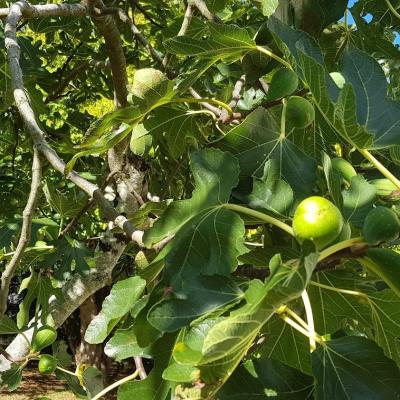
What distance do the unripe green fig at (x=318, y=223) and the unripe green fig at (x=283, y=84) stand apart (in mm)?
435

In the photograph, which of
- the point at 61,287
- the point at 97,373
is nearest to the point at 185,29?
the point at 61,287

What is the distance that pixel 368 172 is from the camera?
155 cm

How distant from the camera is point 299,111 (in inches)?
45.4

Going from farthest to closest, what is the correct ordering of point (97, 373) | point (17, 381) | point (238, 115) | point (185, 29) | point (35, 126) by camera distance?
point (185, 29), point (97, 373), point (17, 381), point (238, 115), point (35, 126)

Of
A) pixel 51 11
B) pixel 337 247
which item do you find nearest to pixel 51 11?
pixel 51 11

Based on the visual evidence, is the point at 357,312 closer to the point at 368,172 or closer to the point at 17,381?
the point at 368,172

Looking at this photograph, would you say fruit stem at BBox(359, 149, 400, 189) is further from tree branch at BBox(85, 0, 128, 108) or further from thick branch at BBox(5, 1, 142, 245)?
tree branch at BBox(85, 0, 128, 108)

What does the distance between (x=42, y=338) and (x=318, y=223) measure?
119 centimetres

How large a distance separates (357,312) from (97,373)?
2.97 ft

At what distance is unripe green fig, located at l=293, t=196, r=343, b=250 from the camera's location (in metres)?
0.81

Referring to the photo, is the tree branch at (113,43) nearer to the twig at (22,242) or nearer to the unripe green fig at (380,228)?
the twig at (22,242)

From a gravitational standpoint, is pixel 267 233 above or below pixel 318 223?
below

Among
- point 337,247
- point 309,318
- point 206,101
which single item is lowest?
point 309,318

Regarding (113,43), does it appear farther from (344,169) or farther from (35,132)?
(344,169)
